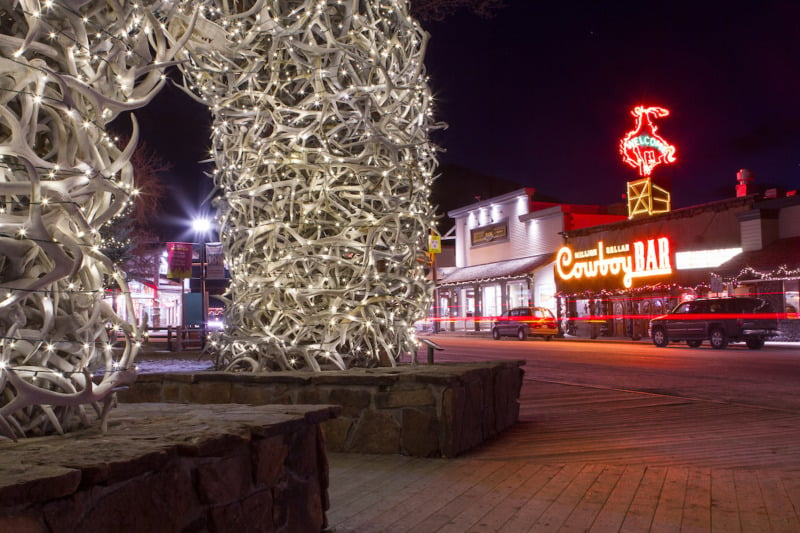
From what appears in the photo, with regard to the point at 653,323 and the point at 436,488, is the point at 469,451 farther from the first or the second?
the point at 653,323

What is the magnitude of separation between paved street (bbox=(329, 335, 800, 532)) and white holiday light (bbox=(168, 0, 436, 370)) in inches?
60.0

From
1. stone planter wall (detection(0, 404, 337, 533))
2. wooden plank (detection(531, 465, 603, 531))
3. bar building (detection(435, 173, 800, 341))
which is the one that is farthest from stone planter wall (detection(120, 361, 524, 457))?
bar building (detection(435, 173, 800, 341))

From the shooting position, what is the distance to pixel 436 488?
4984mm

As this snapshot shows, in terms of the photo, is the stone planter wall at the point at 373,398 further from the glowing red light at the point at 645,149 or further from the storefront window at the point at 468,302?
the storefront window at the point at 468,302

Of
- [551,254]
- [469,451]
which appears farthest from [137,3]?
[551,254]

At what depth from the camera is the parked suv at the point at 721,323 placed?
75.9ft

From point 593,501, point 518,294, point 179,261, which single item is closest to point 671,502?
point 593,501

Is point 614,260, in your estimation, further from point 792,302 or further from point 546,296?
point 792,302

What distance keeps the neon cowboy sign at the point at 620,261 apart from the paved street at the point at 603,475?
2148 centimetres

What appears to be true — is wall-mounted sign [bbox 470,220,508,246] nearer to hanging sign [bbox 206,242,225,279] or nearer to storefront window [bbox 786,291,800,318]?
storefront window [bbox 786,291,800,318]

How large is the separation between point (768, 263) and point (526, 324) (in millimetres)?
9957

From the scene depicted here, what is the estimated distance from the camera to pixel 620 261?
3262 cm

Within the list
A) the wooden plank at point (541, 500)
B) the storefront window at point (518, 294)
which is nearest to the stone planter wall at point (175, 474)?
the wooden plank at point (541, 500)

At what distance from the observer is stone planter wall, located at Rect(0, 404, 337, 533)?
2.20m
